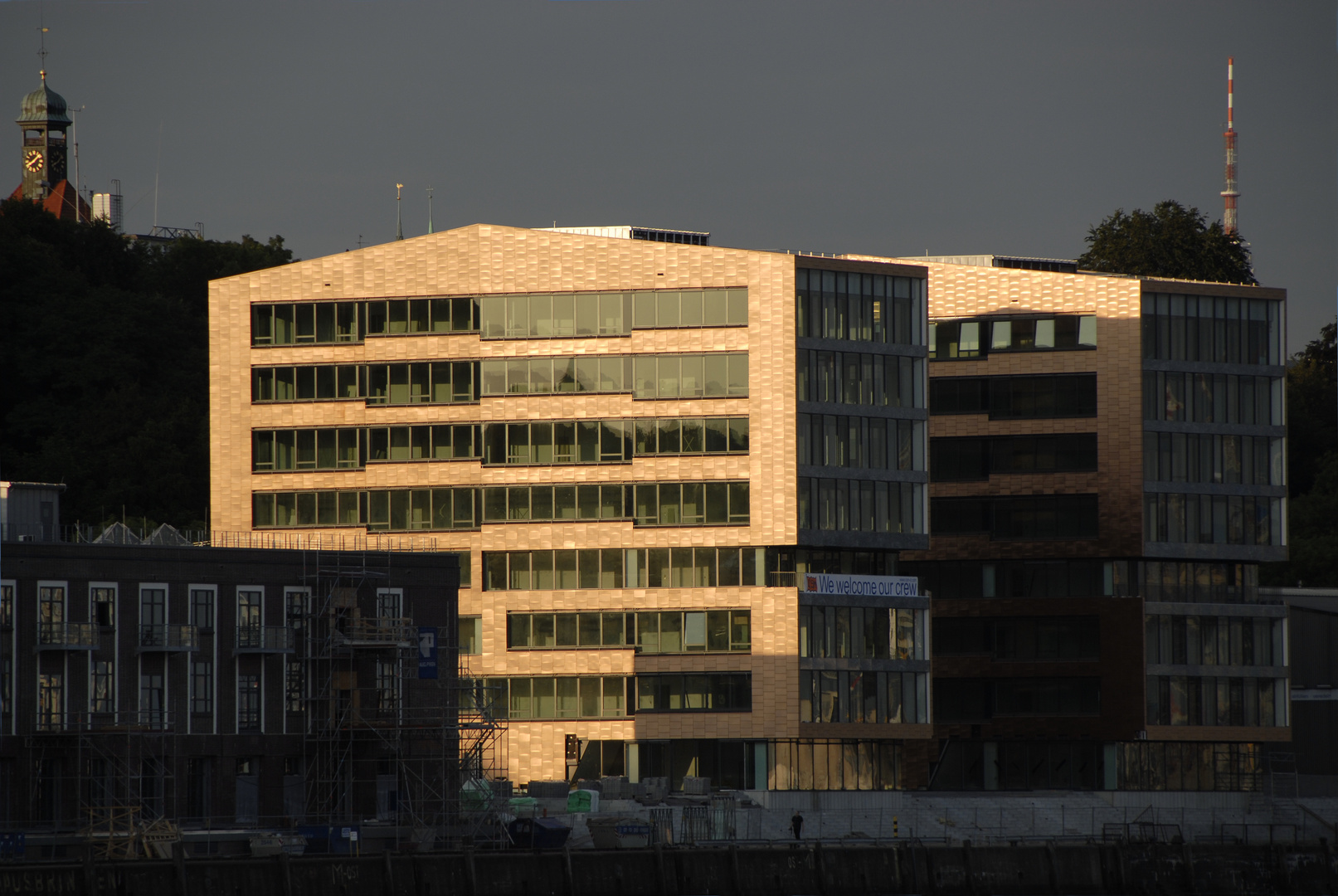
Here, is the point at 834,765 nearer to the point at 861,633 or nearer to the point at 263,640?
the point at 861,633

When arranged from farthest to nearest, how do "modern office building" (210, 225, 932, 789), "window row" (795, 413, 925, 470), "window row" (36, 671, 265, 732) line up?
1. "window row" (795, 413, 925, 470)
2. "modern office building" (210, 225, 932, 789)
3. "window row" (36, 671, 265, 732)

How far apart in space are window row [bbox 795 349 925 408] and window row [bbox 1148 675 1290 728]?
23.2 meters

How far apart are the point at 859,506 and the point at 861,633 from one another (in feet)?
23.4

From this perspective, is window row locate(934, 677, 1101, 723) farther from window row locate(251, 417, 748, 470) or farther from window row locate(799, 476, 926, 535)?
window row locate(251, 417, 748, 470)

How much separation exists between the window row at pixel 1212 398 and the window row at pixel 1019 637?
13411 millimetres

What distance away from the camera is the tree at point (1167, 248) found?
6629 inches

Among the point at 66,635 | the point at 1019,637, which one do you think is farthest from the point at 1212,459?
the point at 66,635

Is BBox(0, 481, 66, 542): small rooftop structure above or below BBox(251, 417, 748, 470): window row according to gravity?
→ below

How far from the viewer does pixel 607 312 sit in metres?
127

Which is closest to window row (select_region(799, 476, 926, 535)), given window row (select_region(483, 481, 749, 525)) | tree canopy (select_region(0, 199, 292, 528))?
window row (select_region(483, 481, 749, 525))

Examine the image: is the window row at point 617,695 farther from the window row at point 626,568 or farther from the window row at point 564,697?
the window row at point 626,568

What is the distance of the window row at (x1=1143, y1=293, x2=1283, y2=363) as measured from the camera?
137500 millimetres


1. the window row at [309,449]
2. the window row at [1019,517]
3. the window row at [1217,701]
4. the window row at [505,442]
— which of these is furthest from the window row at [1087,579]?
the window row at [309,449]

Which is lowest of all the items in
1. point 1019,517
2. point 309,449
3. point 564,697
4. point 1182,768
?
point 1182,768
